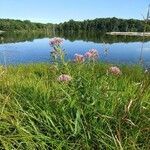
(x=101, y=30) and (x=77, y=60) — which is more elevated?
(x=77, y=60)

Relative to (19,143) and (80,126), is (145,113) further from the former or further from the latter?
(19,143)

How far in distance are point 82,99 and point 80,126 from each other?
0.46 m

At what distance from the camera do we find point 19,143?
12.4 feet

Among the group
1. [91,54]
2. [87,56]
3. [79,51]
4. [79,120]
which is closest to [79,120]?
[79,120]

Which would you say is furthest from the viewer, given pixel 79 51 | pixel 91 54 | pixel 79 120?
pixel 79 51

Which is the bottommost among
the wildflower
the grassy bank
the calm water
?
the calm water

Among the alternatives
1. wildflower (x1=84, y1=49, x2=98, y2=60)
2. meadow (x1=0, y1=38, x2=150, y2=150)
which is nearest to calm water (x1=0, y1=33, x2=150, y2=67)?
wildflower (x1=84, y1=49, x2=98, y2=60)

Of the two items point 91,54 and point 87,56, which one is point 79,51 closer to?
point 87,56

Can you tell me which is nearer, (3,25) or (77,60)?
(77,60)

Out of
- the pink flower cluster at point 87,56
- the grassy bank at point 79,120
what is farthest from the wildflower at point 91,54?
the grassy bank at point 79,120

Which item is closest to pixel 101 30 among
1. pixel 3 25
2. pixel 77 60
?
pixel 3 25

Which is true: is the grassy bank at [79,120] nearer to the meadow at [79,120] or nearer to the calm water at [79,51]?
the meadow at [79,120]

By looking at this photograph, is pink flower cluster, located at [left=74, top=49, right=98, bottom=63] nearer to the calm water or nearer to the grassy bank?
the calm water

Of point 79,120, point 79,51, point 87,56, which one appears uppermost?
point 79,120
